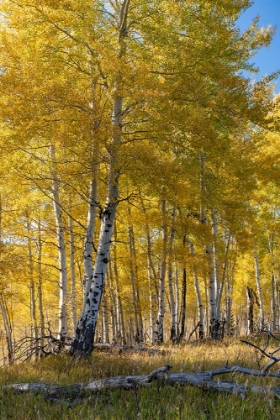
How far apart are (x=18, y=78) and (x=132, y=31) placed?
10.2ft

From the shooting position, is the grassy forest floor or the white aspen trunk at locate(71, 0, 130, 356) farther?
the white aspen trunk at locate(71, 0, 130, 356)

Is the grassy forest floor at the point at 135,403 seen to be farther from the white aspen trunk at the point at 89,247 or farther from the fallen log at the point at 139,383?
the white aspen trunk at the point at 89,247

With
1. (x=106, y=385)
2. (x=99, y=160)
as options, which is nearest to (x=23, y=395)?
(x=106, y=385)

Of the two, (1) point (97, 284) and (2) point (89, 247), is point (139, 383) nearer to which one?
(1) point (97, 284)

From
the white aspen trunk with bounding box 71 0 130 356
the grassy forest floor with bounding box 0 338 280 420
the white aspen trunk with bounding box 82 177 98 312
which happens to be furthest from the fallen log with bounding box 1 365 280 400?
the white aspen trunk with bounding box 82 177 98 312

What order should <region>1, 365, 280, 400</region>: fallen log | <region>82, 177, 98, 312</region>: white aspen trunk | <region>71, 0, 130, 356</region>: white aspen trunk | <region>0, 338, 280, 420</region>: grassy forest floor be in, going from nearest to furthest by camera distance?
<region>0, 338, 280, 420</region>: grassy forest floor → <region>1, 365, 280, 400</region>: fallen log → <region>71, 0, 130, 356</region>: white aspen trunk → <region>82, 177, 98, 312</region>: white aspen trunk

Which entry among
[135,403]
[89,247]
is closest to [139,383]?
[135,403]

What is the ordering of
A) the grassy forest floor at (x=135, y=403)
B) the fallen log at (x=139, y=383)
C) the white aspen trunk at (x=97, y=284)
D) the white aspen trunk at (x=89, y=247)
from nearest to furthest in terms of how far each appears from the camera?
the grassy forest floor at (x=135, y=403) → the fallen log at (x=139, y=383) → the white aspen trunk at (x=97, y=284) → the white aspen trunk at (x=89, y=247)

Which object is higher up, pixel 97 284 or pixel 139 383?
pixel 97 284

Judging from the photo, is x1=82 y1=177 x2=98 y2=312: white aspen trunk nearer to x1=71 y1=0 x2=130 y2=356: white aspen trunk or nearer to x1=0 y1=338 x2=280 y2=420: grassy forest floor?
x1=71 y1=0 x2=130 y2=356: white aspen trunk

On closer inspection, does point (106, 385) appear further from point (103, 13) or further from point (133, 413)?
point (103, 13)

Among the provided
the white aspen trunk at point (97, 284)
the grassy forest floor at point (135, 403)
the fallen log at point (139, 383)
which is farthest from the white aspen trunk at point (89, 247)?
the fallen log at point (139, 383)

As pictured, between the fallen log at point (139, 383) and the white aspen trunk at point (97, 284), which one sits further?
the white aspen trunk at point (97, 284)

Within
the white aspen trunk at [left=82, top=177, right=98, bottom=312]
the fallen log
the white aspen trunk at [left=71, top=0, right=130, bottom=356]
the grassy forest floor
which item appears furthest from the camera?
the white aspen trunk at [left=82, top=177, right=98, bottom=312]
